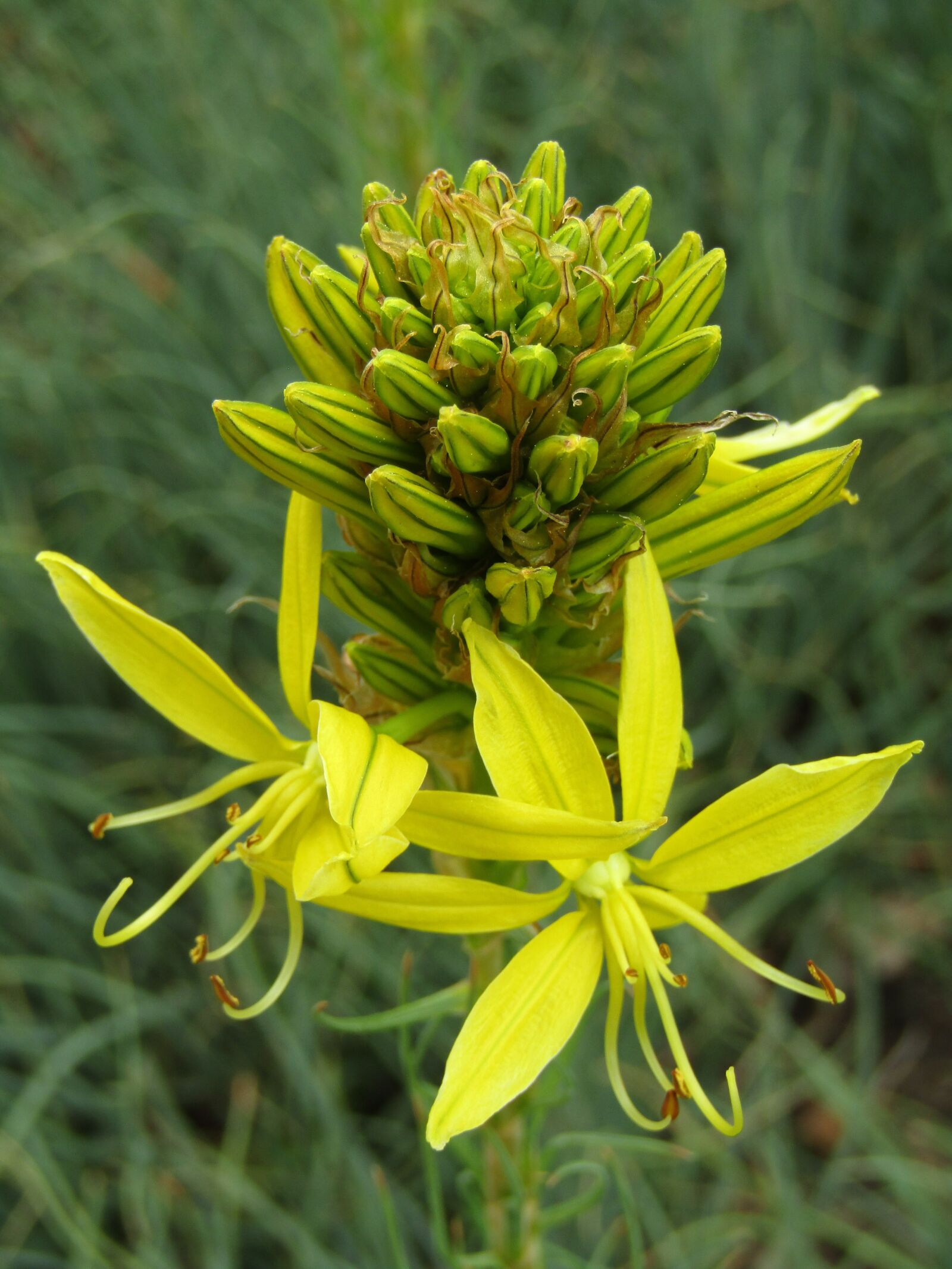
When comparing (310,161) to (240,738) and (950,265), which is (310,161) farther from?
(240,738)

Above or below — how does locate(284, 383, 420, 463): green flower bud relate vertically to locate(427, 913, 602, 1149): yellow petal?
above

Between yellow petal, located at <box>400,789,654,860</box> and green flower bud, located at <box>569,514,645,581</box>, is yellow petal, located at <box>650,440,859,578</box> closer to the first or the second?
green flower bud, located at <box>569,514,645,581</box>

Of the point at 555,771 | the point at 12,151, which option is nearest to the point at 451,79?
the point at 12,151

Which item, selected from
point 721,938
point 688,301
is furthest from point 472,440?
point 721,938

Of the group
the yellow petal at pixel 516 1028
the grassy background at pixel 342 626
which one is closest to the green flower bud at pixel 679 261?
the yellow petal at pixel 516 1028

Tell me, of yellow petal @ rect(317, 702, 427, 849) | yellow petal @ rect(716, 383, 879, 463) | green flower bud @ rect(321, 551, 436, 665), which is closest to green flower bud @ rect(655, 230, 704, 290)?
yellow petal @ rect(716, 383, 879, 463)

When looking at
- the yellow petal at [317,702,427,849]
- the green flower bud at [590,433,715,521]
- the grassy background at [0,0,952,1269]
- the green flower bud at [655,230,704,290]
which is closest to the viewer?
the yellow petal at [317,702,427,849]
